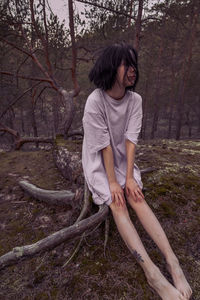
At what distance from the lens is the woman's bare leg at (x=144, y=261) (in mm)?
1437

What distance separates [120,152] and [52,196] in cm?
141

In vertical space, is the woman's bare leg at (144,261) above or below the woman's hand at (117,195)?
below

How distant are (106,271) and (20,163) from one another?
13.7 ft

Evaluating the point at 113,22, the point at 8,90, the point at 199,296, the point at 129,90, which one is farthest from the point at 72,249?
the point at 8,90

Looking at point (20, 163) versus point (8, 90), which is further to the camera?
point (8, 90)

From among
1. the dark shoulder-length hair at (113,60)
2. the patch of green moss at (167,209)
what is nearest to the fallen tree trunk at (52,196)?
the patch of green moss at (167,209)

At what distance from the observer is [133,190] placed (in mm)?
1946

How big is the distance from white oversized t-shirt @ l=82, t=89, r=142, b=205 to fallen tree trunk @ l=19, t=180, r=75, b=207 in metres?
0.79

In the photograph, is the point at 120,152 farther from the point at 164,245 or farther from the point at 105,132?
the point at 164,245

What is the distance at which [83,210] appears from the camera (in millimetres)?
2211

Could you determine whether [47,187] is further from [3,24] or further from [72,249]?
[3,24]

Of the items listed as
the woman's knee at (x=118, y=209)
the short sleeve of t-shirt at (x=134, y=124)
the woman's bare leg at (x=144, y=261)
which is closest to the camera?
the woman's bare leg at (x=144, y=261)

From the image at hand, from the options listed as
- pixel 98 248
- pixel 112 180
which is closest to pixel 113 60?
pixel 112 180

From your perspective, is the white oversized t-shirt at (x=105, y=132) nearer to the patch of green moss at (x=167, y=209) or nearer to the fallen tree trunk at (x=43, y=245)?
the fallen tree trunk at (x=43, y=245)
